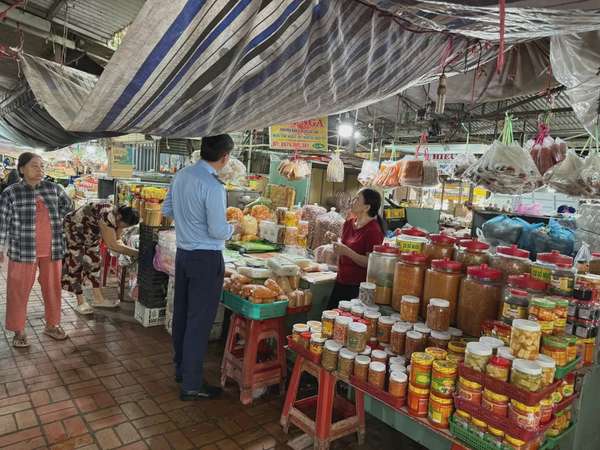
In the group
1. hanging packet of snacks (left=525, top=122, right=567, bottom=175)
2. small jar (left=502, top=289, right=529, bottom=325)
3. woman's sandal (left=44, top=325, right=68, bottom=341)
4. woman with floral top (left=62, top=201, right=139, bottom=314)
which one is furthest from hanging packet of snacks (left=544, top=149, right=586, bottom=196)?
woman's sandal (left=44, top=325, right=68, bottom=341)

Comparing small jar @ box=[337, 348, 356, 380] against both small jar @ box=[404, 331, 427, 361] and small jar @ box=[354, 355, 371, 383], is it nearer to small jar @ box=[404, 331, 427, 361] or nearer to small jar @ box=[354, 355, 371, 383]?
small jar @ box=[354, 355, 371, 383]

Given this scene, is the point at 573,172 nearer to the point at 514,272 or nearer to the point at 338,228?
the point at 514,272

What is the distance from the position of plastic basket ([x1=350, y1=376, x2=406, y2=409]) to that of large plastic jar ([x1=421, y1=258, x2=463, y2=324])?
0.63m

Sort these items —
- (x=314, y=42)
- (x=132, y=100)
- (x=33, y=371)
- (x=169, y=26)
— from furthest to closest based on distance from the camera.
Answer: (x=33, y=371), (x=314, y=42), (x=132, y=100), (x=169, y=26)

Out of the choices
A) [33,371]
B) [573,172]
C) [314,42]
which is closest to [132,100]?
[314,42]

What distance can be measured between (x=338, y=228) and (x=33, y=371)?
11.3 ft

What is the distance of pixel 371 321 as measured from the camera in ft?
8.24

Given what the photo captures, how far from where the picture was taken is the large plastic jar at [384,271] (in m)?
2.70

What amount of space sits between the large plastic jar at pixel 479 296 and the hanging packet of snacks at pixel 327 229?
2759 millimetres

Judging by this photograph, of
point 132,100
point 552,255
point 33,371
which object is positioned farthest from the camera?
point 33,371

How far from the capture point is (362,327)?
2.33 metres

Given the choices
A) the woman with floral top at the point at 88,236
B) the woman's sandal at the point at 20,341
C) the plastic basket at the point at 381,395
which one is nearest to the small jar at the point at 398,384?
the plastic basket at the point at 381,395

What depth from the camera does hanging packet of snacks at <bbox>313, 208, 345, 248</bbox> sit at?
508 centimetres

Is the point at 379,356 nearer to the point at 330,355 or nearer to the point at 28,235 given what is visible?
the point at 330,355
